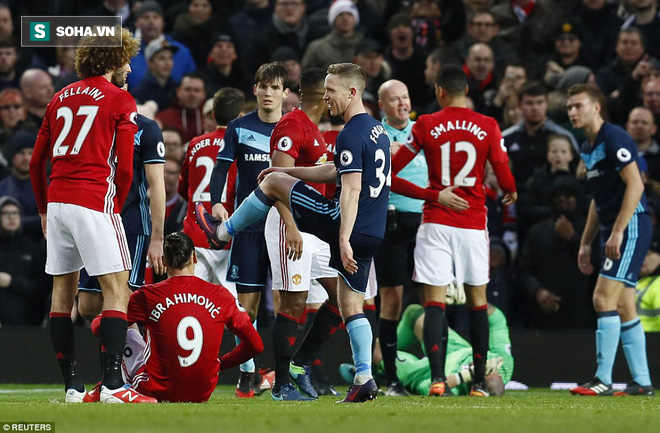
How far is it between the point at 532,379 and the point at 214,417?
596cm

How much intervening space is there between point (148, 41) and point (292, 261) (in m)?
7.43

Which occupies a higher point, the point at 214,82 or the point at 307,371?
the point at 214,82

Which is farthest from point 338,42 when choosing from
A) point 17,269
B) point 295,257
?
point 295,257

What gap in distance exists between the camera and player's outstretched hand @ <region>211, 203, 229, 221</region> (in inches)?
337

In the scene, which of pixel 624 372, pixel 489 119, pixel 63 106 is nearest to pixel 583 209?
pixel 624 372

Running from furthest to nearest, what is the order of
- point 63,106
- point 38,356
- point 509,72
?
point 509,72 → point 38,356 → point 63,106

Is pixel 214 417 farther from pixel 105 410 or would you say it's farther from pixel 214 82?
pixel 214 82

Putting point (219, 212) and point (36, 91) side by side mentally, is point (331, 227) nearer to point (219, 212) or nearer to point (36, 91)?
point (219, 212)

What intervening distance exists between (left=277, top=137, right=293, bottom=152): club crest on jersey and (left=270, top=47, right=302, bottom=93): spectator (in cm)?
555

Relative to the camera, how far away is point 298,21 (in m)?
15.3

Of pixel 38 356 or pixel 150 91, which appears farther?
pixel 150 91

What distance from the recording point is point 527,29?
14969 millimetres

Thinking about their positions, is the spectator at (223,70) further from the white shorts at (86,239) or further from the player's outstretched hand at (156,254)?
the white shorts at (86,239)

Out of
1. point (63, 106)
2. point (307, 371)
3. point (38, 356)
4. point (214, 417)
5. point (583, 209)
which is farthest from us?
point (583, 209)
